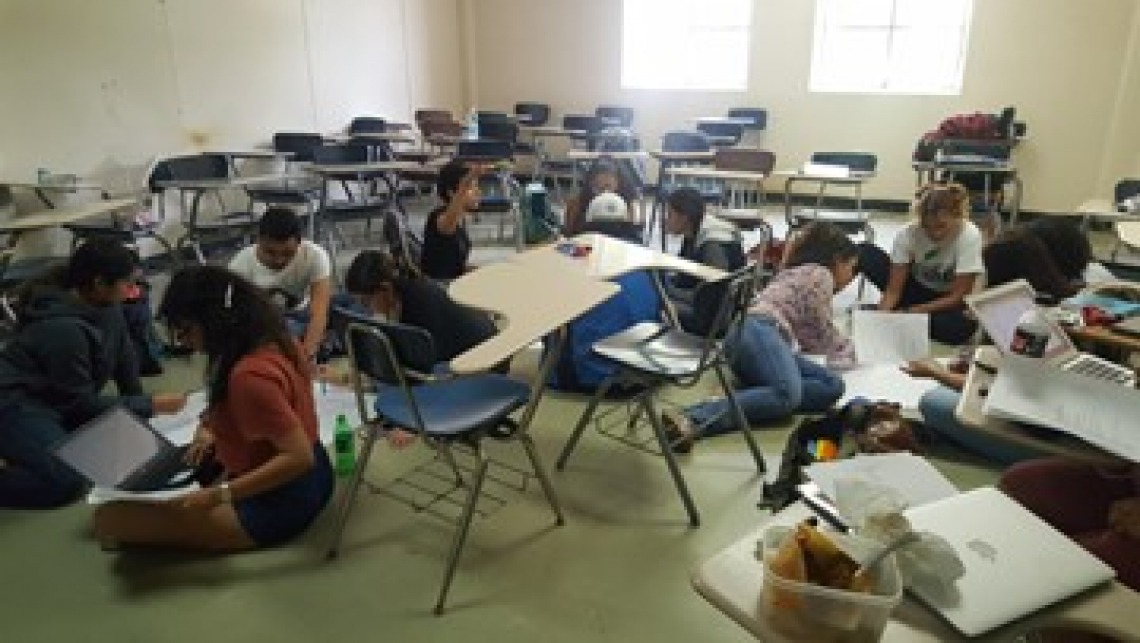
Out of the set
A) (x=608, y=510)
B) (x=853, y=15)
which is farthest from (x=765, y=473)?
(x=853, y=15)

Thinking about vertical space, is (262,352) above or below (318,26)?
below

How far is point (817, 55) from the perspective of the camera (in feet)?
25.7

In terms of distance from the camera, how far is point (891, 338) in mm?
3506

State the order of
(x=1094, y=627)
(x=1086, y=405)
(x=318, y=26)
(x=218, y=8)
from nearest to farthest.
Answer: (x=1094, y=627) → (x=1086, y=405) → (x=218, y=8) → (x=318, y=26)

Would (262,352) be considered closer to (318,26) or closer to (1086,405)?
(1086,405)

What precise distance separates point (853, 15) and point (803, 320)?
18.3ft

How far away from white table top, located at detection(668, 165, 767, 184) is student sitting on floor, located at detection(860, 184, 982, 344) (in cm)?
194

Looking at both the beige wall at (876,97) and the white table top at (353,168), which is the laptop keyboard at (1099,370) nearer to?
the white table top at (353,168)

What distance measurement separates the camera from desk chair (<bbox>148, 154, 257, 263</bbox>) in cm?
511

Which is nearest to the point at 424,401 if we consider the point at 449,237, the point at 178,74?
the point at 449,237

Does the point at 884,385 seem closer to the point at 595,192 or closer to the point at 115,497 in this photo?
the point at 595,192

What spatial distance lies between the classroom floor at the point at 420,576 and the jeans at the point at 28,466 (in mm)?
52

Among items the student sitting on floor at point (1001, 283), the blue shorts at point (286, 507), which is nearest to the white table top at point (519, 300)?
the blue shorts at point (286, 507)

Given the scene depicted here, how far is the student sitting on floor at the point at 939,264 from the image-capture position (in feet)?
12.1
